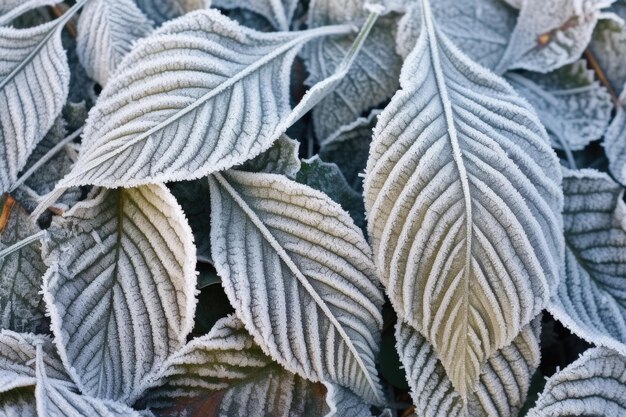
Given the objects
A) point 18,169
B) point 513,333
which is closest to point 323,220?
point 513,333

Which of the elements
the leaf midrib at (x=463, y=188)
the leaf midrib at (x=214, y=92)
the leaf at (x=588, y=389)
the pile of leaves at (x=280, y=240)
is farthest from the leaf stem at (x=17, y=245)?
the leaf at (x=588, y=389)

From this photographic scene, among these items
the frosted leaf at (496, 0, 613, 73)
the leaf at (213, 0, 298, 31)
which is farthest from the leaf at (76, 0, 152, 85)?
the frosted leaf at (496, 0, 613, 73)

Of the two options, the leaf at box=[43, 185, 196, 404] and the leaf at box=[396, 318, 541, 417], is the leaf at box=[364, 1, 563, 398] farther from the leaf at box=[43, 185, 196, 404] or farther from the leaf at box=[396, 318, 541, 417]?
the leaf at box=[43, 185, 196, 404]

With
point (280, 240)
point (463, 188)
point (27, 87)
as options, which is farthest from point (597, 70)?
point (27, 87)

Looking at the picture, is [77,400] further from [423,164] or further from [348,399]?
[423,164]

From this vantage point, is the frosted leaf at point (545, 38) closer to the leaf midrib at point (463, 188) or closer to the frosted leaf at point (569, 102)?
the frosted leaf at point (569, 102)
